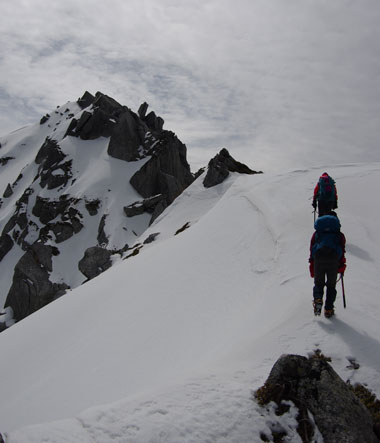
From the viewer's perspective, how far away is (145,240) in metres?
32.2

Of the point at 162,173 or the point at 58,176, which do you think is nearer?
the point at 162,173

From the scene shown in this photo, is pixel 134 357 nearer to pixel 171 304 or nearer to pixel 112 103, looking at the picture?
pixel 171 304

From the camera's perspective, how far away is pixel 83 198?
7025cm

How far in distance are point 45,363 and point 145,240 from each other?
20.8 metres

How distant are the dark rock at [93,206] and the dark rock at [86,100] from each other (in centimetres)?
5635

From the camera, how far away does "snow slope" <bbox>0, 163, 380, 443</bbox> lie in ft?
15.0

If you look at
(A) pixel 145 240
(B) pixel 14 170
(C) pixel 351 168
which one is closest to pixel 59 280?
(A) pixel 145 240

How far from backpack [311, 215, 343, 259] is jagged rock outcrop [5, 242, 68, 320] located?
47.5 meters

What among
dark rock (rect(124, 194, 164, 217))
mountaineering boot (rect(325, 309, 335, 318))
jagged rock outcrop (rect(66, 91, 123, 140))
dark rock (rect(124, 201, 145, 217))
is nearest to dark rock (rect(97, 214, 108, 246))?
dark rock (rect(124, 194, 164, 217))

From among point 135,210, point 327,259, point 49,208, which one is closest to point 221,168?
point 135,210

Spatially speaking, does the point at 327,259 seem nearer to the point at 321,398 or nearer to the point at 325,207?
the point at 321,398

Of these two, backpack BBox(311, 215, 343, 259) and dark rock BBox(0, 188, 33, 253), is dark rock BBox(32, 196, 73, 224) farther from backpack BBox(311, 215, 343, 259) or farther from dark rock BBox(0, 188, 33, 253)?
backpack BBox(311, 215, 343, 259)

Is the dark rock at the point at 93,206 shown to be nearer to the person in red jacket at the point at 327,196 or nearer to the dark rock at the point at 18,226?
the dark rock at the point at 18,226

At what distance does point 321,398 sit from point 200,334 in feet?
16.3
